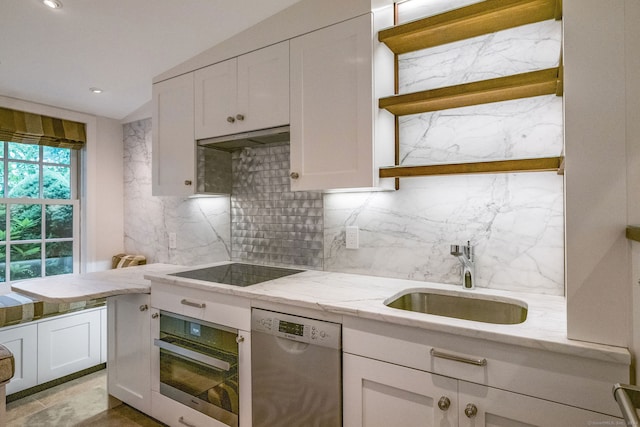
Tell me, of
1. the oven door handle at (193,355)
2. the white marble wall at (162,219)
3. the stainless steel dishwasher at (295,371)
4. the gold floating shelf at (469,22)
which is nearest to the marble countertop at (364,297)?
the stainless steel dishwasher at (295,371)

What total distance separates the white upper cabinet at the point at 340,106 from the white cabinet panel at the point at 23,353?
221 centimetres

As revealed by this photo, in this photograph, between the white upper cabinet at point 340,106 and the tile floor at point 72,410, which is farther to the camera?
the tile floor at point 72,410

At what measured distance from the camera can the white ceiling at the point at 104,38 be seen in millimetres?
1951

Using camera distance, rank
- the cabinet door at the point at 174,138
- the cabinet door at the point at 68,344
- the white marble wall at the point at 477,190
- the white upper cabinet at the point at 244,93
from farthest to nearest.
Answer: the cabinet door at the point at 68,344 < the cabinet door at the point at 174,138 < the white upper cabinet at the point at 244,93 < the white marble wall at the point at 477,190

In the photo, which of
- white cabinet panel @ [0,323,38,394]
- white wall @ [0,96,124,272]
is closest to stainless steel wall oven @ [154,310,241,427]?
white cabinet panel @ [0,323,38,394]

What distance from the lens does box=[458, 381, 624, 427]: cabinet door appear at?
39.6 inches

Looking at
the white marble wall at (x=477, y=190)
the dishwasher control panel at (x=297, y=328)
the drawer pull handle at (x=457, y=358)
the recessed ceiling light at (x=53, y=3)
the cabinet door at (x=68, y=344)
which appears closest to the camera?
the drawer pull handle at (x=457, y=358)

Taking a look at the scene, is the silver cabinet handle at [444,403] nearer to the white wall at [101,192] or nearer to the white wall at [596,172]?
the white wall at [596,172]

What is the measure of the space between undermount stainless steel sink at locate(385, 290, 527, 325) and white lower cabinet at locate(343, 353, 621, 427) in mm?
307

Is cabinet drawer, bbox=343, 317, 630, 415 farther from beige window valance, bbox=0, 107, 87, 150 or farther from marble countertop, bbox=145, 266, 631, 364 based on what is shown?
beige window valance, bbox=0, 107, 87, 150

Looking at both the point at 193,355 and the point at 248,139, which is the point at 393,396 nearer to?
the point at 193,355

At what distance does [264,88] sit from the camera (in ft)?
6.68

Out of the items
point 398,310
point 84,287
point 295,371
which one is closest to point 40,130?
point 84,287

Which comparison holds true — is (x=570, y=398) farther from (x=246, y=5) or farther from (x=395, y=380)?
(x=246, y=5)
